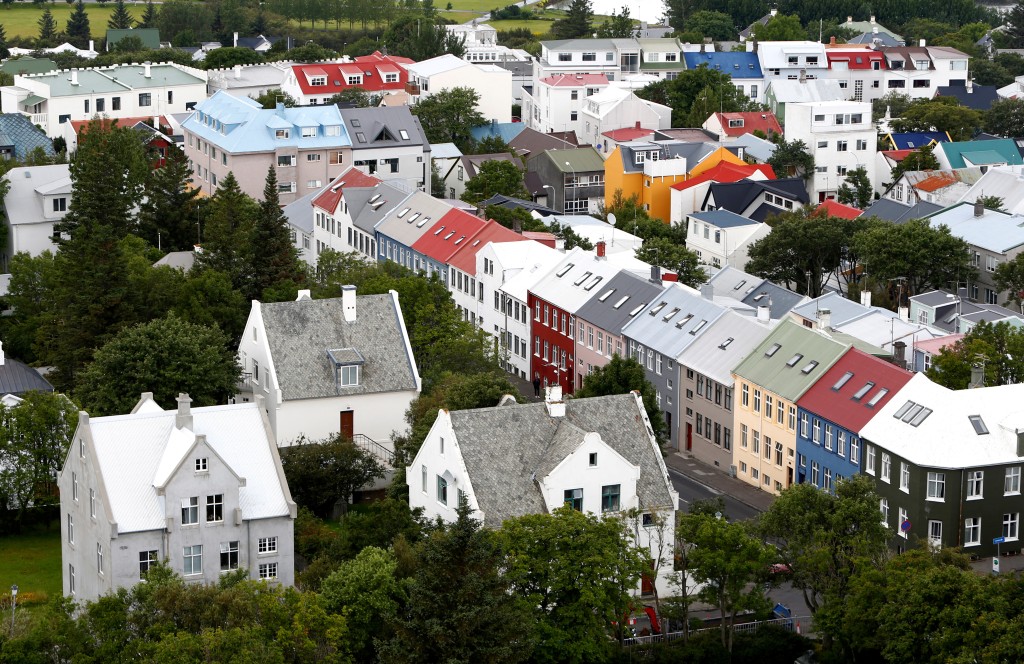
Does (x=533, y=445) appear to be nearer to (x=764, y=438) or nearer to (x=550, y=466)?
(x=550, y=466)

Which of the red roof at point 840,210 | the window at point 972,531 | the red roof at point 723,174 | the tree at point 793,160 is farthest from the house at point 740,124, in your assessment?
the window at point 972,531

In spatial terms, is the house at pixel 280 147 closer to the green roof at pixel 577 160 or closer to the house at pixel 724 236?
the green roof at pixel 577 160

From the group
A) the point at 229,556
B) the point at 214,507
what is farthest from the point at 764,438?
the point at 214,507

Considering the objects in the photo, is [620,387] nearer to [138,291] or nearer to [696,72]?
[138,291]

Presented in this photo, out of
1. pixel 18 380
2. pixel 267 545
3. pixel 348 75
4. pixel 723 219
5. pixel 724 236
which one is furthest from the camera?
pixel 348 75

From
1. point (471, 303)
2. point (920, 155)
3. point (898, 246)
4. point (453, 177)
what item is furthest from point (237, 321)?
point (920, 155)

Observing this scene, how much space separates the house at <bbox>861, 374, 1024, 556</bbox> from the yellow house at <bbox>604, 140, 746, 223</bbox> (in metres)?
60.3

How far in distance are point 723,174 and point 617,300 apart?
130 feet

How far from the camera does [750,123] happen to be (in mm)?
161625

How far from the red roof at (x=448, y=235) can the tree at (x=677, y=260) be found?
10.7m

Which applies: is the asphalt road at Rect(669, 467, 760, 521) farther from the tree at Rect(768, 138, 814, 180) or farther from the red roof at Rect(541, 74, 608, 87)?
the red roof at Rect(541, 74, 608, 87)

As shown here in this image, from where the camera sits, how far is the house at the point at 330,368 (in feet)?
278

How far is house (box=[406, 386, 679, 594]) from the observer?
2773 inches

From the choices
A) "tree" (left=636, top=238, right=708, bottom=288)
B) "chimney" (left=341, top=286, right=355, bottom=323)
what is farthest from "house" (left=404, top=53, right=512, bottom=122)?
"chimney" (left=341, top=286, right=355, bottom=323)
